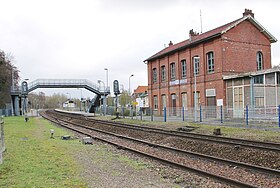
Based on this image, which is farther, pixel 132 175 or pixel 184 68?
pixel 184 68

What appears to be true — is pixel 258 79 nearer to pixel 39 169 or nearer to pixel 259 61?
pixel 259 61

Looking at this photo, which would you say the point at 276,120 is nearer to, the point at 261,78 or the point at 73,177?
the point at 261,78

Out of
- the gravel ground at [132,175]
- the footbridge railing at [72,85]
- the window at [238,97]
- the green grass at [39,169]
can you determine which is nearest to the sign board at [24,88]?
the footbridge railing at [72,85]

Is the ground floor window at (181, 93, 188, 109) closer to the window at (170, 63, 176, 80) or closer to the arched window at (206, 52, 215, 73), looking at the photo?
the window at (170, 63, 176, 80)

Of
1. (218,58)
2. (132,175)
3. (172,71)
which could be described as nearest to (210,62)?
(218,58)

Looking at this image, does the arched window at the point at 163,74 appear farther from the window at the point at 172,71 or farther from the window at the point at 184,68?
the window at the point at 184,68

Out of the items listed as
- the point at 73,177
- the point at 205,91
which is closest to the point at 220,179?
the point at 73,177

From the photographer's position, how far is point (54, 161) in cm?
1012

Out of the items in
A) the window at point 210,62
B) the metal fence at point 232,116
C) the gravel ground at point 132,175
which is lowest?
the gravel ground at point 132,175

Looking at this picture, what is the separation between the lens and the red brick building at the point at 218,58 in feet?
98.1

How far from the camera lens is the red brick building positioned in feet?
98.1

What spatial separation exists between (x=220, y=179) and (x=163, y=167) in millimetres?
2411

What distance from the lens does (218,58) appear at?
3000 centimetres

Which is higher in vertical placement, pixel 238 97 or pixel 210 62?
pixel 210 62
